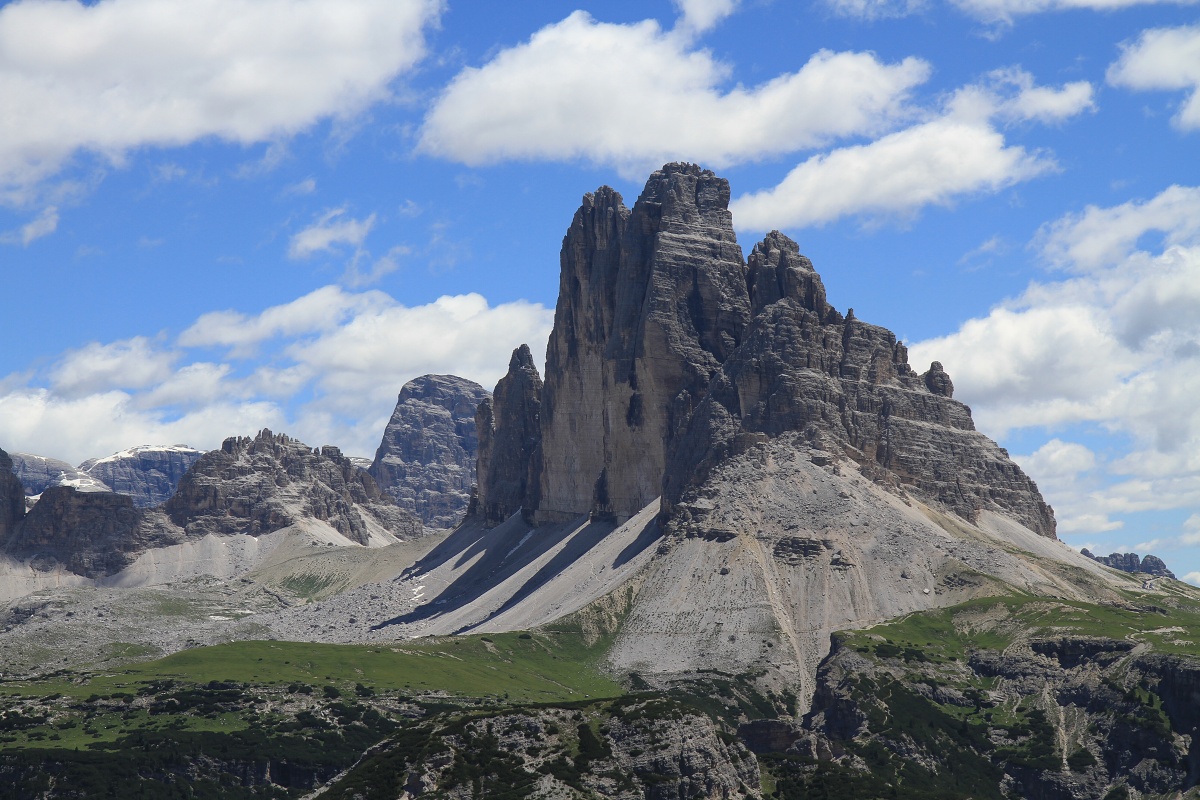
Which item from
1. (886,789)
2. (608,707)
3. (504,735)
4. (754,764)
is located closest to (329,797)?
(504,735)

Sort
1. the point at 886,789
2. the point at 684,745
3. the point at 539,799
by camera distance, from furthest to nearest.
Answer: the point at 886,789
the point at 684,745
the point at 539,799

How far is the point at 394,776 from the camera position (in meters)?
144

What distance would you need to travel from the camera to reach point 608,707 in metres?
158

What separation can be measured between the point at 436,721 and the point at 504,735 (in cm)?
963

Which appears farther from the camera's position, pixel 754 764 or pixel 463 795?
pixel 754 764

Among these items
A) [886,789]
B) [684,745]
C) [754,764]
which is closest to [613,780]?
[684,745]

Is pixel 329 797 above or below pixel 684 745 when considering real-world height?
below

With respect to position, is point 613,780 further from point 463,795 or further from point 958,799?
point 958,799

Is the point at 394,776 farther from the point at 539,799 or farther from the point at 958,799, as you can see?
the point at 958,799

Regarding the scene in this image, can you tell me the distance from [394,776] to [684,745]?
24.1 m

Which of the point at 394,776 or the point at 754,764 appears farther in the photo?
the point at 754,764

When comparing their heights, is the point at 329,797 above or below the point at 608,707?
below

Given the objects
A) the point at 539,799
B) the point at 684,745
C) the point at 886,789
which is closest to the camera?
the point at 539,799

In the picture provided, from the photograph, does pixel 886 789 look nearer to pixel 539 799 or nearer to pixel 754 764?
pixel 754 764
